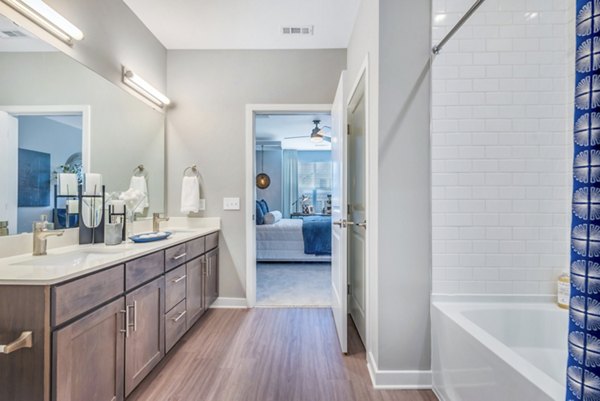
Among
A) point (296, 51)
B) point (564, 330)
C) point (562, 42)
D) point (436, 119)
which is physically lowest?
point (564, 330)

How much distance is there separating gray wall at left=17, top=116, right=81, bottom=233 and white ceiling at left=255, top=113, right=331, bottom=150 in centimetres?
333

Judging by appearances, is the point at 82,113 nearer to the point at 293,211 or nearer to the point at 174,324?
the point at 174,324

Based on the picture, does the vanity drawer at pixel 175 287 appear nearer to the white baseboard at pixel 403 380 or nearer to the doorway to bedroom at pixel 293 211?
the doorway to bedroom at pixel 293 211

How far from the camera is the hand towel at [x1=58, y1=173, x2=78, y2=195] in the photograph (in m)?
1.69

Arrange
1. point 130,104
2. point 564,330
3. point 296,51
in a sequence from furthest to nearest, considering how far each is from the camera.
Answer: point 296,51
point 130,104
point 564,330

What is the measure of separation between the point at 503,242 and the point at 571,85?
1.02 metres

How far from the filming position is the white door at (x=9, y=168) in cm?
137

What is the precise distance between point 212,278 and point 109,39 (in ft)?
6.99

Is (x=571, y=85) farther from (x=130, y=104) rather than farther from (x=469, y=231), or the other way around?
(x=130, y=104)

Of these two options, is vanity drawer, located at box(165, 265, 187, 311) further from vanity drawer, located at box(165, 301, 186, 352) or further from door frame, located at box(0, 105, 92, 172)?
door frame, located at box(0, 105, 92, 172)

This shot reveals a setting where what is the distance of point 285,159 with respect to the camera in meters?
8.28

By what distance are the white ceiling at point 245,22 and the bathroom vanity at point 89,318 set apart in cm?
189

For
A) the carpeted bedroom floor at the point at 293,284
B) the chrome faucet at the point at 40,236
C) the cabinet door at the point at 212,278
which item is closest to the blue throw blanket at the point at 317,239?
the carpeted bedroom floor at the point at 293,284

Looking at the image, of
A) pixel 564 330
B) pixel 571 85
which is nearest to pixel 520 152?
pixel 571 85
